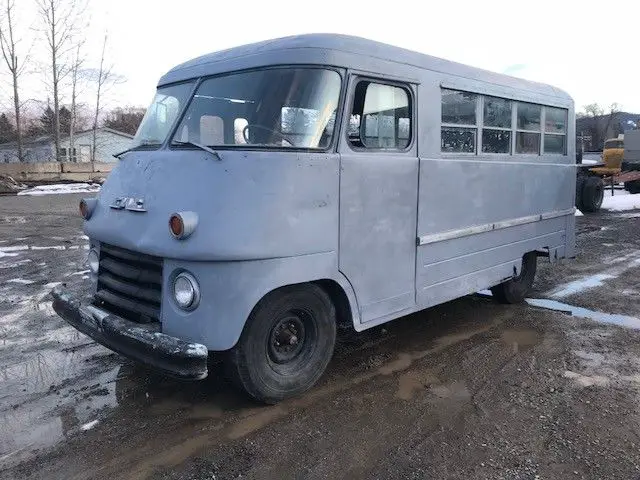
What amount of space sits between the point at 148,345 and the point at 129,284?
673mm

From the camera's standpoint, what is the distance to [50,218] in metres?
16.1

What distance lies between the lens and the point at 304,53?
404 centimetres

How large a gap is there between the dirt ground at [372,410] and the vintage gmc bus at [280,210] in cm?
48

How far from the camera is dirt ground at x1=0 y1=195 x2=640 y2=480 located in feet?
11.0

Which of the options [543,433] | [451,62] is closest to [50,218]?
[451,62]

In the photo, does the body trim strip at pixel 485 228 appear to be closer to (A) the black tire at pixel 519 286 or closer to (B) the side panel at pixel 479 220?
(B) the side panel at pixel 479 220

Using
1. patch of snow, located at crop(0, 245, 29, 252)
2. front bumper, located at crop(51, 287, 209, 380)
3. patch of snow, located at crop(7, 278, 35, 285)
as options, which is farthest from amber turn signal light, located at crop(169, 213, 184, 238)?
patch of snow, located at crop(0, 245, 29, 252)

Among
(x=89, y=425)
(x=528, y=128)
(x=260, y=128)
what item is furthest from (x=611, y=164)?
(x=89, y=425)

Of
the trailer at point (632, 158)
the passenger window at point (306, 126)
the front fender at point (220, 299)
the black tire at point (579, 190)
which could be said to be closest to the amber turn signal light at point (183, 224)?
the front fender at point (220, 299)

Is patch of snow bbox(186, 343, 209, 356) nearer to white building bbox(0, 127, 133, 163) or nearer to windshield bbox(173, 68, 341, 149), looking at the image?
windshield bbox(173, 68, 341, 149)

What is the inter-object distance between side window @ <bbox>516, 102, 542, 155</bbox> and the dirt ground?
1.99 m

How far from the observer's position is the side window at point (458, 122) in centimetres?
515

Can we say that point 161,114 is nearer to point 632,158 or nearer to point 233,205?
point 233,205

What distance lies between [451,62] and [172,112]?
2.69 meters
